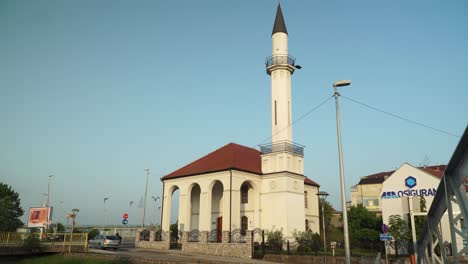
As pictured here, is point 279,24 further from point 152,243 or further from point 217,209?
point 152,243

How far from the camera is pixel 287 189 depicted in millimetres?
29578

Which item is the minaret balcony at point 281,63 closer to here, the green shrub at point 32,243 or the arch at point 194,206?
the arch at point 194,206

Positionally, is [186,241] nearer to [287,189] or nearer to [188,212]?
[188,212]

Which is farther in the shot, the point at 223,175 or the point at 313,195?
the point at 313,195

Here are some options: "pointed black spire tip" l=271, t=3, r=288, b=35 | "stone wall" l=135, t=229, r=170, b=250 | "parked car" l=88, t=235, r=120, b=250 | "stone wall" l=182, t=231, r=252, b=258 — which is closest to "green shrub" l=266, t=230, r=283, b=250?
"stone wall" l=182, t=231, r=252, b=258

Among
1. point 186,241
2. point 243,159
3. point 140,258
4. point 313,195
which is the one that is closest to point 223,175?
point 243,159

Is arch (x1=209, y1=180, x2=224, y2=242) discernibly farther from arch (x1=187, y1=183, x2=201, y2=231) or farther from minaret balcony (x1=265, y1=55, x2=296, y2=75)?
minaret balcony (x1=265, y1=55, x2=296, y2=75)

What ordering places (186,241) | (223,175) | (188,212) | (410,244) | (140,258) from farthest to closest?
1. (188,212)
2. (223,175)
3. (186,241)
4. (410,244)
5. (140,258)

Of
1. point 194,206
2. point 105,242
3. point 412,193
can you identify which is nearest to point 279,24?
point 194,206

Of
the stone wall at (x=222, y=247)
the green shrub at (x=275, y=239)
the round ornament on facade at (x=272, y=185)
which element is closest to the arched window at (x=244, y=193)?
the round ornament on facade at (x=272, y=185)

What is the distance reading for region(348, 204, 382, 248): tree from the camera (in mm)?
33844

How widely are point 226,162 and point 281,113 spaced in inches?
252

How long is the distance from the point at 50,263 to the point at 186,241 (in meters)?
9.69

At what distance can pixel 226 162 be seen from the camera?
31.7m
